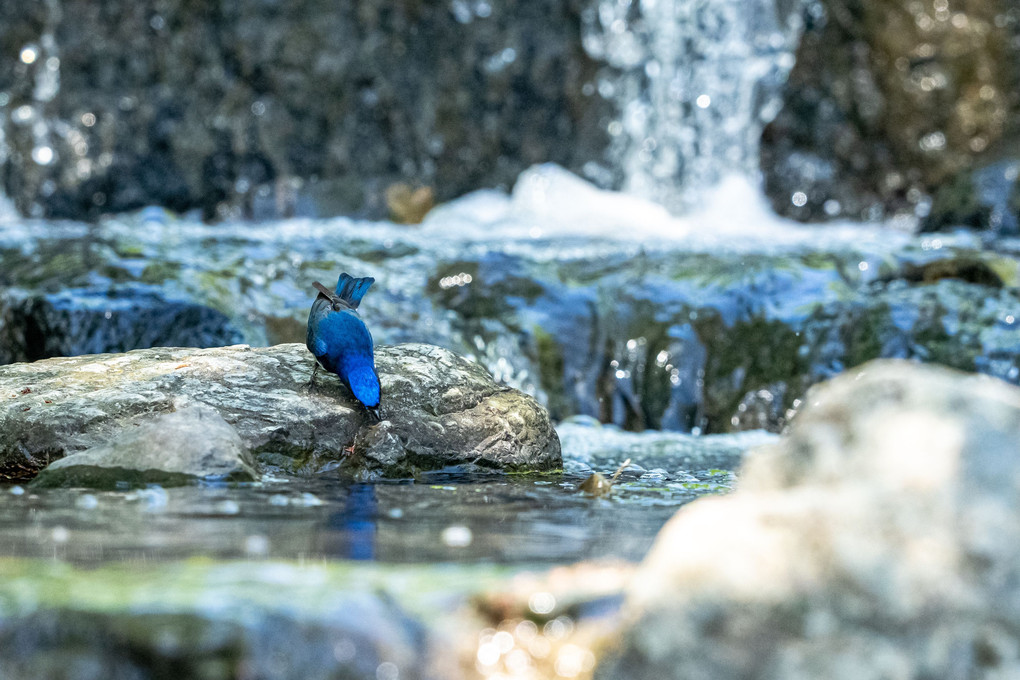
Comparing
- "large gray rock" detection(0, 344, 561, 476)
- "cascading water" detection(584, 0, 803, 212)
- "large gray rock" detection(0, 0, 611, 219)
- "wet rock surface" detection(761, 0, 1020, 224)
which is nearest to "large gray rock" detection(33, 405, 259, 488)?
"large gray rock" detection(0, 344, 561, 476)

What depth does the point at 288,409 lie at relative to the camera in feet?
12.1

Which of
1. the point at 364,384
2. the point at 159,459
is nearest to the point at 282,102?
the point at 364,384

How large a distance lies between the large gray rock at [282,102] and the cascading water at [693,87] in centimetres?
44

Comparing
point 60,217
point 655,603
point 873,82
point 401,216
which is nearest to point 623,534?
point 655,603

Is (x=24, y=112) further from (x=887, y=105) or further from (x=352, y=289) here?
(x=887, y=105)

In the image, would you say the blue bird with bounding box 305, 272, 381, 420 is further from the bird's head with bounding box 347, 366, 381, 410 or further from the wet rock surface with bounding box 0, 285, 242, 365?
the wet rock surface with bounding box 0, 285, 242, 365

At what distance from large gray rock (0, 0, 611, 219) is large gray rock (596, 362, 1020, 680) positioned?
11.3 metres

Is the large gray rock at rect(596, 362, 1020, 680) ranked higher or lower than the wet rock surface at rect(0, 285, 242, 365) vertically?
higher

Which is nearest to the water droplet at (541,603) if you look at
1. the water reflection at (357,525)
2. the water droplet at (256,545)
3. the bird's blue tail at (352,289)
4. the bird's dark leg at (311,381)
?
the water reflection at (357,525)

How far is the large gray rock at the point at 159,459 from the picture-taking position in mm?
3047

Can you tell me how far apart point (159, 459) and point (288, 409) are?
68 centimetres

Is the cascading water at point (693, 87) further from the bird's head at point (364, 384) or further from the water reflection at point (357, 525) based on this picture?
the water reflection at point (357, 525)

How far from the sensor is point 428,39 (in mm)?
12836

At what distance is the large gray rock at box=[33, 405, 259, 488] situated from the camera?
10.00ft
